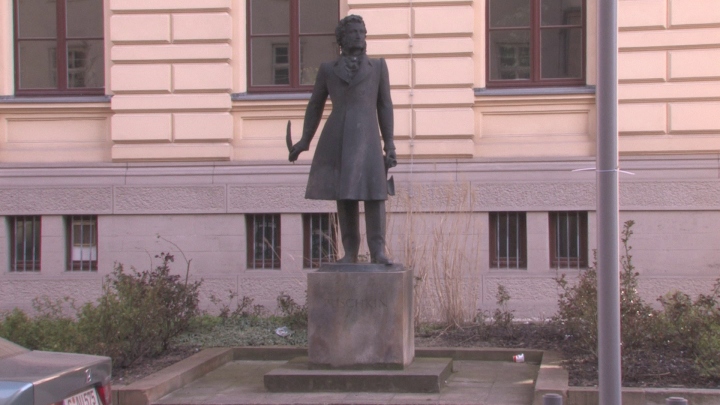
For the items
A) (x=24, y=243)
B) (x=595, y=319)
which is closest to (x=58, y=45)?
(x=24, y=243)

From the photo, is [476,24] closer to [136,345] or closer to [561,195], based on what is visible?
[561,195]

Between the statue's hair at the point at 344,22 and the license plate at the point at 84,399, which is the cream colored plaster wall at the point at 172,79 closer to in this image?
the statue's hair at the point at 344,22

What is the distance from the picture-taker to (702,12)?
1416 cm

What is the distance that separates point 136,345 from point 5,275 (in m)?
6.06

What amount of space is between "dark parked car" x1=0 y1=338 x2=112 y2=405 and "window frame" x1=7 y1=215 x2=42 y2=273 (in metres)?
10.1

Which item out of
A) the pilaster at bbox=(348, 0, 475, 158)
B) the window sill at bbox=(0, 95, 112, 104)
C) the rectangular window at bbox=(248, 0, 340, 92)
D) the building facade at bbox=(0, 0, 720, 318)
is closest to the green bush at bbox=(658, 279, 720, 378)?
the building facade at bbox=(0, 0, 720, 318)

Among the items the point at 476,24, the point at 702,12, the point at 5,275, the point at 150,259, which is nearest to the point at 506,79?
the point at 476,24

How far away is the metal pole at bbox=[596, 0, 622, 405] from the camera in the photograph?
15.6 ft

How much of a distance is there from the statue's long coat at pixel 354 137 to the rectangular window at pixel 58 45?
25.4 ft

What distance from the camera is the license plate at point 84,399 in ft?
16.5

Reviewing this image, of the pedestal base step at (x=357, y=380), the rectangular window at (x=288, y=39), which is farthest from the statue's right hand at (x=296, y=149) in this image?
the rectangular window at (x=288, y=39)

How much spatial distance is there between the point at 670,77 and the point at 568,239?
2.83m

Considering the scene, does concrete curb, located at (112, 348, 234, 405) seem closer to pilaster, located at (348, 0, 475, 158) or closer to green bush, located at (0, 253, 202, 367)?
green bush, located at (0, 253, 202, 367)

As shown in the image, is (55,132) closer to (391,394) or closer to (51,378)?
(391,394)
